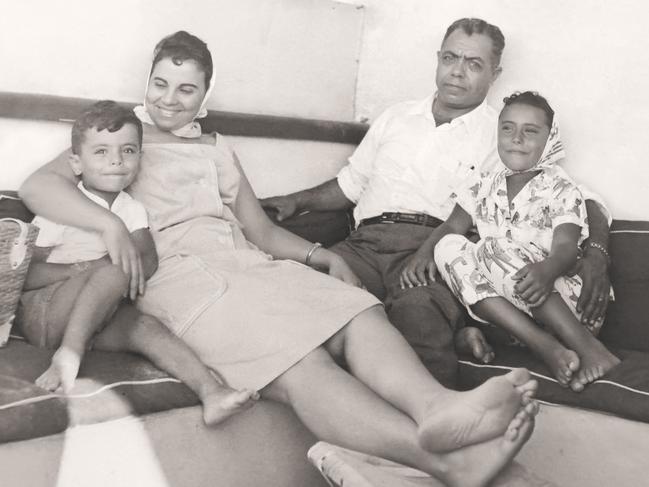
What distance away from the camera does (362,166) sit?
2994 mm

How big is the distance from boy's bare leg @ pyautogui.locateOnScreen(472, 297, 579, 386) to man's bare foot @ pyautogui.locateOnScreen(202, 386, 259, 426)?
0.80 metres

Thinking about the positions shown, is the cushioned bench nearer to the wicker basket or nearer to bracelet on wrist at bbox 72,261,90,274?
the wicker basket

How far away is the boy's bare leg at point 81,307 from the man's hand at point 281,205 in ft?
2.97

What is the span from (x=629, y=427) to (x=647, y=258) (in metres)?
0.73

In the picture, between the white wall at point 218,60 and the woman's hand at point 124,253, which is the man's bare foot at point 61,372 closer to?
the woman's hand at point 124,253

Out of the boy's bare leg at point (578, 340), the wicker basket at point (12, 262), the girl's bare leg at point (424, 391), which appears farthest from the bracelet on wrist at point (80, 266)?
the boy's bare leg at point (578, 340)

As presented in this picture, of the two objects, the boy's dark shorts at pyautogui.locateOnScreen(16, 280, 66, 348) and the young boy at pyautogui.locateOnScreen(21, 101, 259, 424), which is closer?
the young boy at pyautogui.locateOnScreen(21, 101, 259, 424)

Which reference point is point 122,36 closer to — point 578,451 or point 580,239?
point 580,239

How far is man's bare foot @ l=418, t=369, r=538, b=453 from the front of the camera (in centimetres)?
154

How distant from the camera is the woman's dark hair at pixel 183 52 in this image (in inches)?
89.0

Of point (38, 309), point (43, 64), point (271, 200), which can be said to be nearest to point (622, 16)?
point (271, 200)

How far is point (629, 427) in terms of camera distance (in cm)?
191

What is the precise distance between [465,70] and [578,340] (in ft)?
3.70

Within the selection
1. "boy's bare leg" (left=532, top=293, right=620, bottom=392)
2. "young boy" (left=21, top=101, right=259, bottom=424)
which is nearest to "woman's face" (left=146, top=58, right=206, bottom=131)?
"young boy" (left=21, top=101, right=259, bottom=424)
